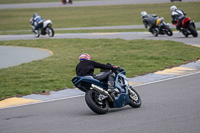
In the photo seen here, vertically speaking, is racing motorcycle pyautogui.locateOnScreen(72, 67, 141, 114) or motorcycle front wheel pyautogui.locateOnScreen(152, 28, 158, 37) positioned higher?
racing motorcycle pyautogui.locateOnScreen(72, 67, 141, 114)

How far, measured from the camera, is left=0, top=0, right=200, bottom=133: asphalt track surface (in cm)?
751

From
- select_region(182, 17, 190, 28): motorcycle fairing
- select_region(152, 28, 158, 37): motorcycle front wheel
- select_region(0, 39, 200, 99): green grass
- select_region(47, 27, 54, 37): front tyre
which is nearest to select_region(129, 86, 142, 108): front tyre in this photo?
select_region(0, 39, 200, 99): green grass

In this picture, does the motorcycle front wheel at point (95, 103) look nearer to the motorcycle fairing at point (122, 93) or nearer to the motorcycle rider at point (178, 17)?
the motorcycle fairing at point (122, 93)

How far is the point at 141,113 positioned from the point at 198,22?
27.8 metres

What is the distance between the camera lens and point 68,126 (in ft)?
25.7

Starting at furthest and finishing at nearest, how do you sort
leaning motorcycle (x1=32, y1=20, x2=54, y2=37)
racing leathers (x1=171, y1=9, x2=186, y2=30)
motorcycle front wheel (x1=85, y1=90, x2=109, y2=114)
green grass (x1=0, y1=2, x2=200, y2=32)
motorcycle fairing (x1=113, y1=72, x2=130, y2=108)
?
green grass (x1=0, y1=2, x2=200, y2=32)
leaning motorcycle (x1=32, y1=20, x2=54, y2=37)
racing leathers (x1=171, y1=9, x2=186, y2=30)
motorcycle fairing (x1=113, y1=72, x2=130, y2=108)
motorcycle front wheel (x1=85, y1=90, x2=109, y2=114)

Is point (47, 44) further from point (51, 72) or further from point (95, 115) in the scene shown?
point (95, 115)

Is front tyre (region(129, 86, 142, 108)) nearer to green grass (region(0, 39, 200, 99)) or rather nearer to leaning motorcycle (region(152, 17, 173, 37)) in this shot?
green grass (region(0, 39, 200, 99))

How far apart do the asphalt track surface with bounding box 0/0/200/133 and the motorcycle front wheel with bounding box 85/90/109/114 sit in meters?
0.14

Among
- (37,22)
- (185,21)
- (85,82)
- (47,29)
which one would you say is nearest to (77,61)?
(185,21)

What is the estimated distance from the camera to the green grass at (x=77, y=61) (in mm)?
13109

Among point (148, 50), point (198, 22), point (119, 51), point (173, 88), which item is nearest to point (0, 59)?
point (119, 51)

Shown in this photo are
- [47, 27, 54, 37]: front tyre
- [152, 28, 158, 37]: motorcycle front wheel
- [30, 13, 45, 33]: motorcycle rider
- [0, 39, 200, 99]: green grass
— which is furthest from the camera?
[30, 13, 45, 33]: motorcycle rider

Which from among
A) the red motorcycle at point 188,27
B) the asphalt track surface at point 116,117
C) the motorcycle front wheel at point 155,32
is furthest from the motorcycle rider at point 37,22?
the asphalt track surface at point 116,117
